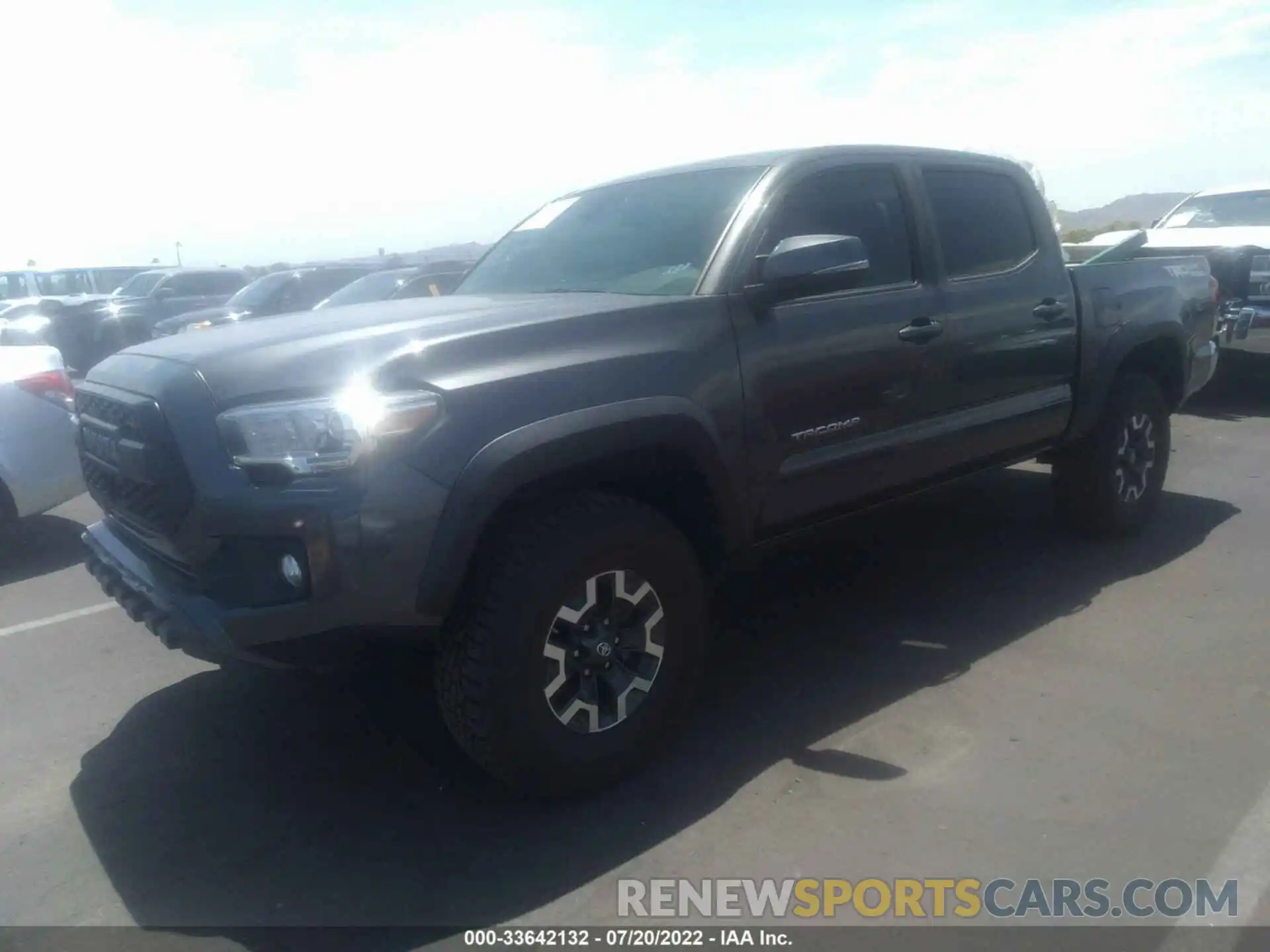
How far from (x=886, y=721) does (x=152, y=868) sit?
237cm

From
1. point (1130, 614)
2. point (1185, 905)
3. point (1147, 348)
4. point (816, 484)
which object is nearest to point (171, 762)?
point (816, 484)

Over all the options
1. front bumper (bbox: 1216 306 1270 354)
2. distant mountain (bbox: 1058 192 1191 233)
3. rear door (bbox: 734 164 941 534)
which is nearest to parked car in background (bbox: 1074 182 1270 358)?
front bumper (bbox: 1216 306 1270 354)

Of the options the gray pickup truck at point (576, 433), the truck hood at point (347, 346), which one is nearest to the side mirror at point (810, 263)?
the gray pickup truck at point (576, 433)

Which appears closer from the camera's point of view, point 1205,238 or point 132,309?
point 1205,238

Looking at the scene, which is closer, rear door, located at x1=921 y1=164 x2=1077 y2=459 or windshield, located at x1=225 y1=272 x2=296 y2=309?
rear door, located at x1=921 y1=164 x2=1077 y2=459

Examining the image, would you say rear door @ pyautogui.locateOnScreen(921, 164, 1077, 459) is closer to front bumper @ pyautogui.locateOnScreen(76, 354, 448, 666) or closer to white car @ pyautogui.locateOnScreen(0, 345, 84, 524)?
front bumper @ pyautogui.locateOnScreen(76, 354, 448, 666)

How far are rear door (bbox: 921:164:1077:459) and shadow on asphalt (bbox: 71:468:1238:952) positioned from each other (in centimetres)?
79

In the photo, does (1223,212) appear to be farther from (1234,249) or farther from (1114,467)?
(1114,467)

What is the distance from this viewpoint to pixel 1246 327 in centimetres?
916

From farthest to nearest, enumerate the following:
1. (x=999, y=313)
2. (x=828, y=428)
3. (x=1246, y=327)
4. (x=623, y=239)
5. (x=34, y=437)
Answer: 1. (x=1246, y=327)
2. (x=34, y=437)
3. (x=999, y=313)
4. (x=623, y=239)
5. (x=828, y=428)

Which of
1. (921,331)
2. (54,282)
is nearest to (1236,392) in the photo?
(921,331)

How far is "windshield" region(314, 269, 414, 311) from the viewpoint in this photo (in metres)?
11.7

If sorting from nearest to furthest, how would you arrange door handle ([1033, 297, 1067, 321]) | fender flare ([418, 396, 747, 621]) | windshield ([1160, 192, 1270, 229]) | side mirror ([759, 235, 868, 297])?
fender flare ([418, 396, 747, 621]) → side mirror ([759, 235, 868, 297]) → door handle ([1033, 297, 1067, 321]) → windshield ([1160, 192, 1270, 229])

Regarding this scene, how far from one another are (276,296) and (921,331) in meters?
Result: 12.3
